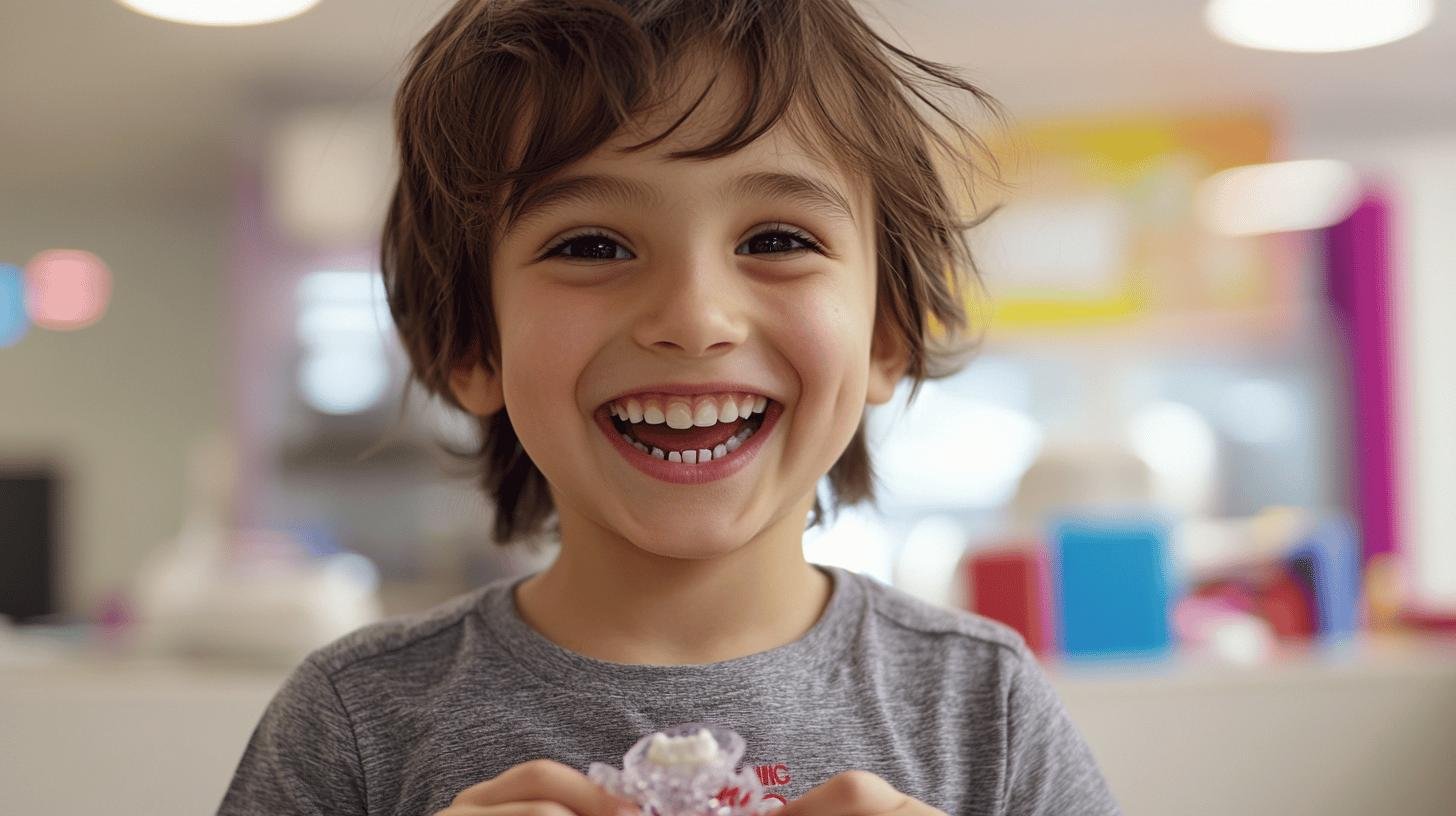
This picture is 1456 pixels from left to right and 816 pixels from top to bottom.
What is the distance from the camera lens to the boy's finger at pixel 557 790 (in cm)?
69

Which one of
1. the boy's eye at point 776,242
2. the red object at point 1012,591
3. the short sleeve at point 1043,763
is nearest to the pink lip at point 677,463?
the boy's eye at point 776,242

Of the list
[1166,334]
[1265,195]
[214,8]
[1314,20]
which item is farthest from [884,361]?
[1166,334]

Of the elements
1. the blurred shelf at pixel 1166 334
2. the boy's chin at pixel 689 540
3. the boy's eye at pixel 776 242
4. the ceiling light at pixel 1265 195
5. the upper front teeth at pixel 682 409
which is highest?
the ceiling light at pixel 1265 195

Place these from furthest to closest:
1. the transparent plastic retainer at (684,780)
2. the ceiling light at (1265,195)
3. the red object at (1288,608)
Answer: the ceiling light at (1265,195) → the red object at (1288,608) → the transparent plastic retainer at (684,780)

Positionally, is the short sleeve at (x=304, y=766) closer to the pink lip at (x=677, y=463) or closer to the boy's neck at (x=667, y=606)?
the boy's neck at (x=667, y=606)

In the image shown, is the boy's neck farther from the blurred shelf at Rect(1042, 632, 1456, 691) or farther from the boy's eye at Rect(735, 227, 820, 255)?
the blurred shelf at Rect(1042, 632, 1456, 691)

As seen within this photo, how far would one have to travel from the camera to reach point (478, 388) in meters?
0.97

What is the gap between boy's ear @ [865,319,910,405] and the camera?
38.1 inches

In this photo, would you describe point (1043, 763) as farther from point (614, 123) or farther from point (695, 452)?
point (614, 123)

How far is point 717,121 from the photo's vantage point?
798 mm

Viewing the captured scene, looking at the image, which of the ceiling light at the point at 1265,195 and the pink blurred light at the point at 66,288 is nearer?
the ceiling light at the point at 1265,195

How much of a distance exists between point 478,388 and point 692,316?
0.26 meters

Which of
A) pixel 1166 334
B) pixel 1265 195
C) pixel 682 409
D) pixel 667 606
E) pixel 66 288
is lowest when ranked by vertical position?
pixel 667 606

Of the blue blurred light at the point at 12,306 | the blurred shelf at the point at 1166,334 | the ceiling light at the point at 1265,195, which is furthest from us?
the blue blurred light at the point at 12,306
